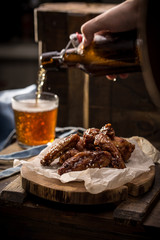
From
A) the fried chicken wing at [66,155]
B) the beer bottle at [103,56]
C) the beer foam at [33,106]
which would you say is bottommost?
the fried chicken wing at [66,155]

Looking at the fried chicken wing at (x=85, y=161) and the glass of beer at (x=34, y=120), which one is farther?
the glass of beer at (x=34, y=120)

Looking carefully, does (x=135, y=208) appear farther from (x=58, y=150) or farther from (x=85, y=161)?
(x=58, y=150)

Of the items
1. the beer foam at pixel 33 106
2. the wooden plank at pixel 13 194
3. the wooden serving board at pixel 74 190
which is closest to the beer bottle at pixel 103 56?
the beer foam at pixel 33 106

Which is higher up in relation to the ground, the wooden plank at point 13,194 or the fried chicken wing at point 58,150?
the fried chicken wing at point 58,150

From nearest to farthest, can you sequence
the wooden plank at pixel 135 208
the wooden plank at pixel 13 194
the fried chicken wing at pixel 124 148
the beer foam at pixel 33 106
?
1. the wooden plank at pixel 135 208
2. the wooden plank at pixel 13 194
3. the fried chicken wing at pixel 124 148
4. the beer foam at pixel 33 106

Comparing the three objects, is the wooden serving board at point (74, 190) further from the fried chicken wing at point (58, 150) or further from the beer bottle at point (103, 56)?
the beer bottle at point (103, 56)

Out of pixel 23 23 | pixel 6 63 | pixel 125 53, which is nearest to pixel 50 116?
pixel 125 53
